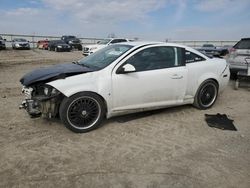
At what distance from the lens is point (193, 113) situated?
5836 mm

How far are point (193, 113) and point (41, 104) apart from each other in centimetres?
319

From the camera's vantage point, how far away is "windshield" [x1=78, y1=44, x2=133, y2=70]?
5012 mm

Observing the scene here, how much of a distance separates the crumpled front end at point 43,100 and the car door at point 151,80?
40.0 inches

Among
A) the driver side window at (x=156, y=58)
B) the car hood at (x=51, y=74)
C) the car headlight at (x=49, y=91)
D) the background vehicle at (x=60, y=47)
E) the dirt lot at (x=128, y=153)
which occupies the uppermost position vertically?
the background vehicle at (x=60, y=47)

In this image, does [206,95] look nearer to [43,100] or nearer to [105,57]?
[105,57]

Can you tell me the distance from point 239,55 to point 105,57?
5433 millimetres

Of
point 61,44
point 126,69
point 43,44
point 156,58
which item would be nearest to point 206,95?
point 156,58

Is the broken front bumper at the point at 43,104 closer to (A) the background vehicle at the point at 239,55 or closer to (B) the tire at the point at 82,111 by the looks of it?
(B) the tire at the point at 82,111

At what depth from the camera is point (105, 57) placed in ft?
17.4

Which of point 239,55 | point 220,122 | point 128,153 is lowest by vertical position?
point 128,153

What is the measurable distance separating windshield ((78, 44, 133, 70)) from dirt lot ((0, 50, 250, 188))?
1.13 meters

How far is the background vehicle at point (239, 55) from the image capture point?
338 inches

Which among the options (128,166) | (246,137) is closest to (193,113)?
(246,137)

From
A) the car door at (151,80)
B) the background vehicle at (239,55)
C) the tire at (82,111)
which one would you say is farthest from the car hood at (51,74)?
the background vehicle at (239,55)
